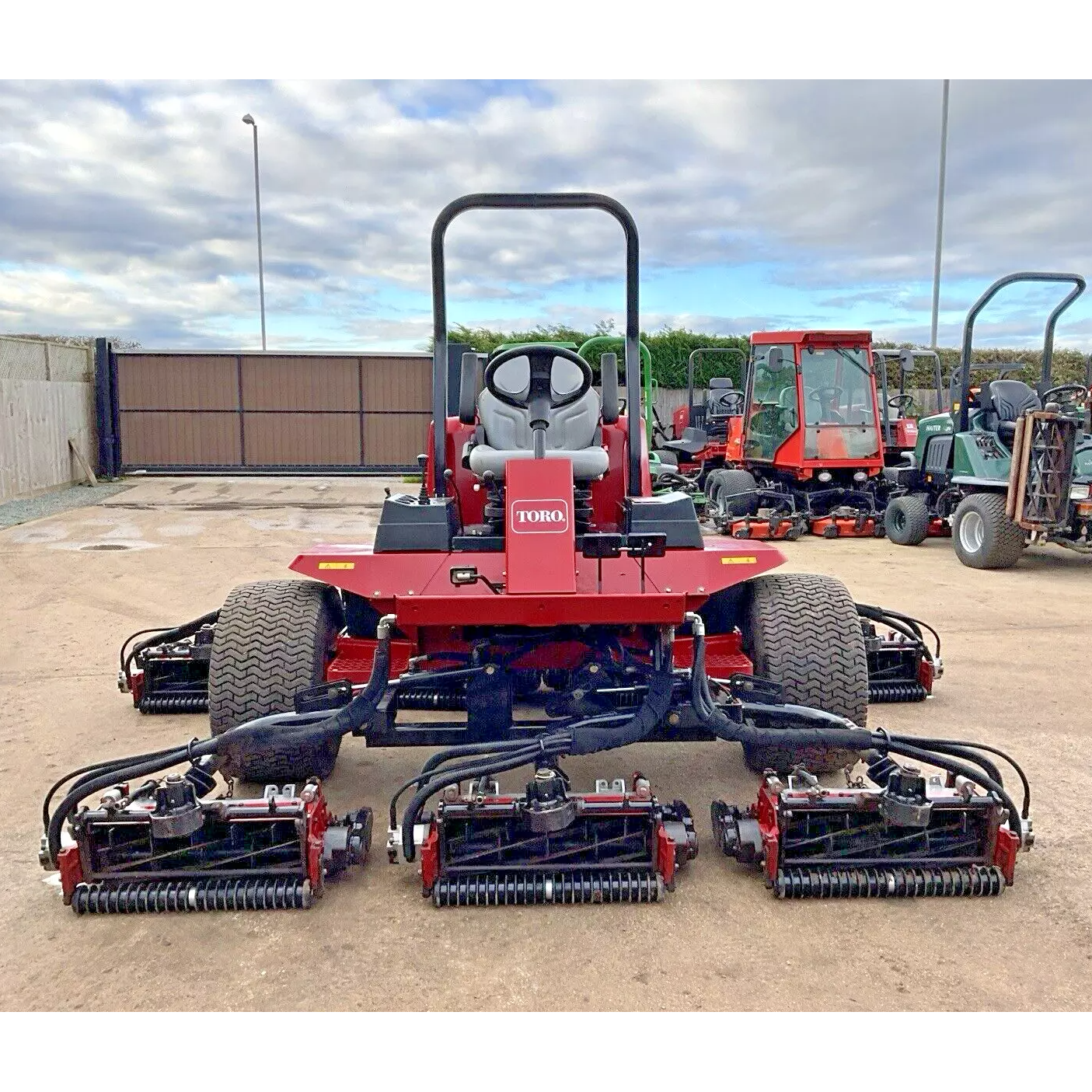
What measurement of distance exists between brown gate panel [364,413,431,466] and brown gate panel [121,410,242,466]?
99.3 inches

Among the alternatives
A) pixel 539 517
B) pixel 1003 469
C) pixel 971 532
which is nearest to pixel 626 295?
pixel 539 517

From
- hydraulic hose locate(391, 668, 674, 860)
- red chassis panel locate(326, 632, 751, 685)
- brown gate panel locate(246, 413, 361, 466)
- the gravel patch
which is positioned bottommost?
the gravel patch

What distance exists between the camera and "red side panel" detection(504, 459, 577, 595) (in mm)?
3342

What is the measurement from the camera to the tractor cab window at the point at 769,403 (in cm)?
1171

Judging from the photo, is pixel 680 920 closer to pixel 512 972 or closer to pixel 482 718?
pixel 512 972

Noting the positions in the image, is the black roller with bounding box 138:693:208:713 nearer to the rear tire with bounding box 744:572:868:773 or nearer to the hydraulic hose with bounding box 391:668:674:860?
the hydraulic hose with bounding box 391:668:674:860

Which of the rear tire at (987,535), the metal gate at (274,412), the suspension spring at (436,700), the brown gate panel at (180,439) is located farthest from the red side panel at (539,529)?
the brown gate panel at (180,439)

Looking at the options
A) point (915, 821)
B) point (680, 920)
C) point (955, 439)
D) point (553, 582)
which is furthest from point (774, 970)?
point (955, 439)

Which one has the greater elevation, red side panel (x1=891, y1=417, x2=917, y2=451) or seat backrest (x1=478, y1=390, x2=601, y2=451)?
seat backrest (x1=478, y1=390, x2=601, y2=451)

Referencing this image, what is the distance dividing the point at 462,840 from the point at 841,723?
131 centimetres

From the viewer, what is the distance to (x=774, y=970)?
267 centimetres

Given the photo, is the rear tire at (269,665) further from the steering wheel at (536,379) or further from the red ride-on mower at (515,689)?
the steering wheel at (536,379)

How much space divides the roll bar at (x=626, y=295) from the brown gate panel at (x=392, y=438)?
593 inches

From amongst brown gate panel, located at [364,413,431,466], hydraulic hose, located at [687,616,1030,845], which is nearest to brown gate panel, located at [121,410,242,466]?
→ brown gate panel, located at [364,413,431,466]
